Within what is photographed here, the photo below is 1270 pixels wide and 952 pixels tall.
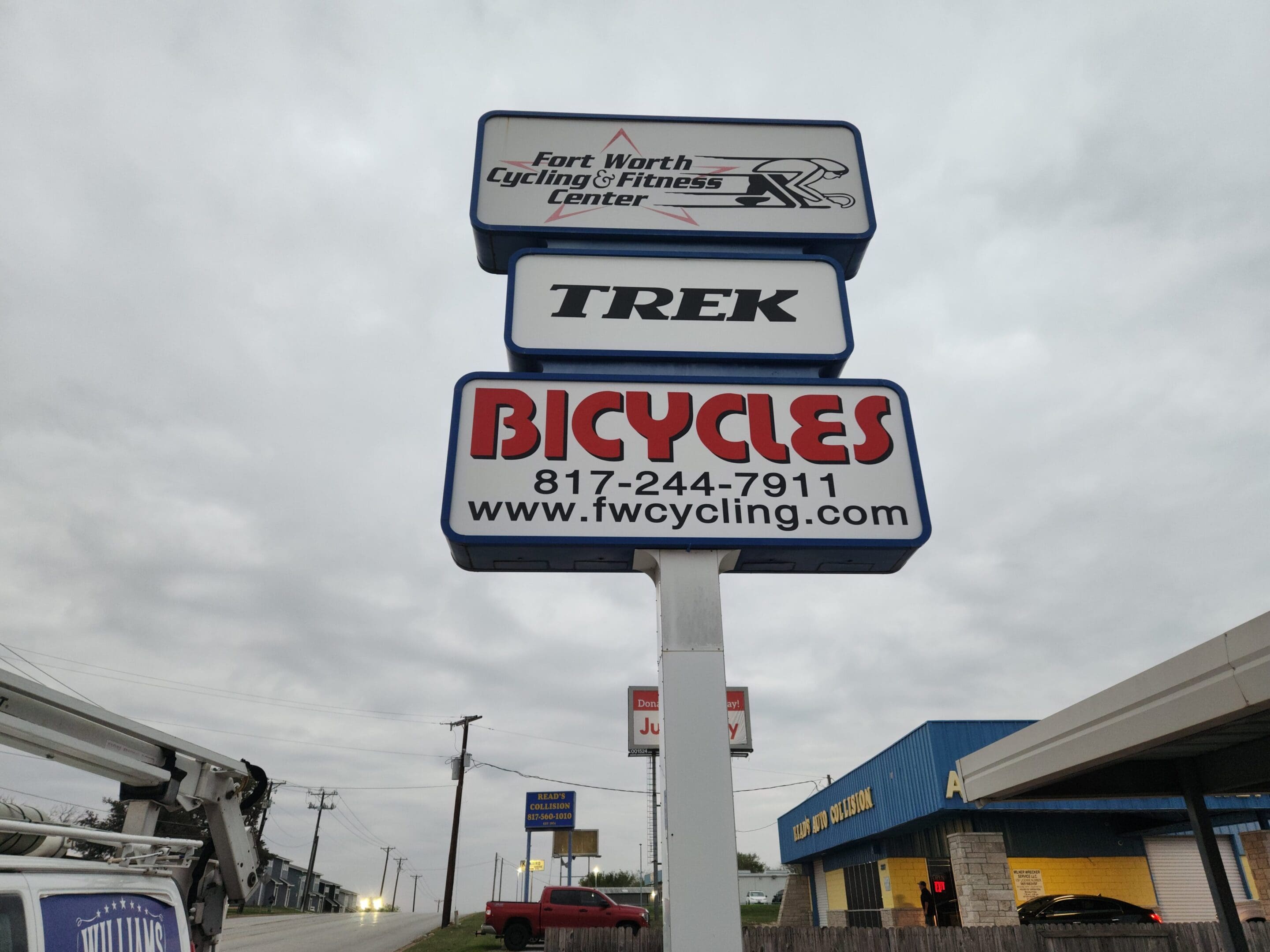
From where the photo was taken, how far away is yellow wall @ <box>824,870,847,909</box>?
2794 cm

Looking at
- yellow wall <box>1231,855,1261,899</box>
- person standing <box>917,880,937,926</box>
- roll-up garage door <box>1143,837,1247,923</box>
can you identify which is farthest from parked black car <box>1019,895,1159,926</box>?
yellow wall <box>1231,855,1261,899</box>

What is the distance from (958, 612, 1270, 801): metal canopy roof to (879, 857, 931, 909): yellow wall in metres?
16.3

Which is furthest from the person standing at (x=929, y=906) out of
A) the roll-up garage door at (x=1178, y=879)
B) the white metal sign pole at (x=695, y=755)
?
the white metal sign pole at (x=695, y=755)

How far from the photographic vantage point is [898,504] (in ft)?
21.9

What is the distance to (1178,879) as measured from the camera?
2025 cm

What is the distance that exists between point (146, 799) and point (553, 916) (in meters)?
17.0

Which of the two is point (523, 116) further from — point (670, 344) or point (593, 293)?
point (670, 344)

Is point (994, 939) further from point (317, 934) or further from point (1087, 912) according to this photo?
point (317, 934)

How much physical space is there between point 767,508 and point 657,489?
3.21 feet

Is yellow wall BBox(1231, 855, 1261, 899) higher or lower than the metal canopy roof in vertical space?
lower

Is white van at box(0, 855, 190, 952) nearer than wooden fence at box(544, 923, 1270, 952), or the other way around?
white van at box(0, 855, 190, 952)

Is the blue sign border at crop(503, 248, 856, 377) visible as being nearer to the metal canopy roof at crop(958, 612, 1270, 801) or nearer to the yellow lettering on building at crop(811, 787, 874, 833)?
the metal canopy roof at crop(958, 612, 1270, 801)

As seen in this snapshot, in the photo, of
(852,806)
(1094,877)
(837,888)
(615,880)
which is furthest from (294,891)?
(1094,877)

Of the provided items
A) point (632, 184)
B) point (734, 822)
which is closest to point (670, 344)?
point (632, 184)
